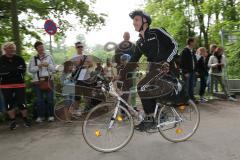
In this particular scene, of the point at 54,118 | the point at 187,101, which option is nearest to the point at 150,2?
the point at 54,118

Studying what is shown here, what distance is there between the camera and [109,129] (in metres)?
5.55

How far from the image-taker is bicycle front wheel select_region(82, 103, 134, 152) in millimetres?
5449

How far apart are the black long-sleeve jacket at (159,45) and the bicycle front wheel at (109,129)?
0.94 metres

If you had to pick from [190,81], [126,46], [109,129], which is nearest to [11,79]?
[126,46]

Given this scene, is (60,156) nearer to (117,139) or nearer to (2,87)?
(117,139)

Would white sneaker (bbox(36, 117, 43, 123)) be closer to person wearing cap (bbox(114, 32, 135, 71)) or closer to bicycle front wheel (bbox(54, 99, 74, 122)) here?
bicycle front wheel (bbox(54, 99, 74, 122))

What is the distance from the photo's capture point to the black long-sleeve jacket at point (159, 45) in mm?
5391

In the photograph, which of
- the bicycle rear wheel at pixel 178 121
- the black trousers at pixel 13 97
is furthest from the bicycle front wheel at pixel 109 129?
the black trousers at pixel 13 97

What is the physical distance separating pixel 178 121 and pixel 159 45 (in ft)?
4.44

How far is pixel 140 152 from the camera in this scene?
546 centimetres

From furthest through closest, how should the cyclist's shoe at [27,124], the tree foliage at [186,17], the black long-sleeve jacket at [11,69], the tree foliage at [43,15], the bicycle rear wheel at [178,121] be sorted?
the tree foliage at [186,17] < the tree foliage at [43,15] < the cyclist's shoe at [27,124] < the black long-sleeve jacket at [11,69] < the bicycle rear wheel at [178,121]

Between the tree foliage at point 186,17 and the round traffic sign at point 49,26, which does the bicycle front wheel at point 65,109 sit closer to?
the round traffic sign at point 49,26

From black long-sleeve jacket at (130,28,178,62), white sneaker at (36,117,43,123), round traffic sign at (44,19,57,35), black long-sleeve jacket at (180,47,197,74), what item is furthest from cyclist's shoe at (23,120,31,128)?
black long-sleeve jacket at (180,47,197,74)

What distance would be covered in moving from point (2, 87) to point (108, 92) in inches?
122
